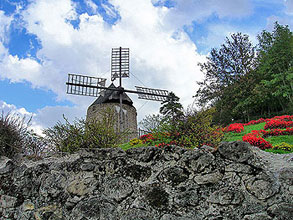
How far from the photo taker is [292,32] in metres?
22.0

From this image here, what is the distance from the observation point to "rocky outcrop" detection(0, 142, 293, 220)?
2.35 metres

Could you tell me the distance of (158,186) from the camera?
106 inches

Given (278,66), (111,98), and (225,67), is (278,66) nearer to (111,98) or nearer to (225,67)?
(225,67)

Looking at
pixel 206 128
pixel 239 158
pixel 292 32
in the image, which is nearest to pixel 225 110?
pixel 292 32

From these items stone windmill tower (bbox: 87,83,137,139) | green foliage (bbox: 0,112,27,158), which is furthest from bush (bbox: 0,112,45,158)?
stone windmill tower (bbox: 87,83,137,139)

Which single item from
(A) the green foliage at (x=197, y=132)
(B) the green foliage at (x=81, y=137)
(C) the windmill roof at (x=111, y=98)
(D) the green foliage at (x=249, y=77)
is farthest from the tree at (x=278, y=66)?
(B) the green foliage at (x=81, y=137)

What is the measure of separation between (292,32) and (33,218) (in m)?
27.6

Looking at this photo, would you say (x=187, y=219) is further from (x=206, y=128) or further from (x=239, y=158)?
(x=206, y=128)

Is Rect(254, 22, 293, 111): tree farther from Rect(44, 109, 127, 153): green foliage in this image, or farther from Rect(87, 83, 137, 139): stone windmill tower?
Rect(44, 109, 127, 153): green foliage

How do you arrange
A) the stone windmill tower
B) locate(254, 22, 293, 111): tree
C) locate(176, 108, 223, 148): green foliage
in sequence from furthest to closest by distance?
locate(254, 22, 293, 111): tree → the stone windmill tower → locate(176, 108, 223, 148): green foliage

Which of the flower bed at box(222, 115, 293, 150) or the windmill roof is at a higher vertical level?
the windmill roof

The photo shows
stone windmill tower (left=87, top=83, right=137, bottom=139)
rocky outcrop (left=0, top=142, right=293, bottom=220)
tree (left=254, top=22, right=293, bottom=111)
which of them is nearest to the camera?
rocky outcrop (left=0, top=142, right=293, bottom=220)

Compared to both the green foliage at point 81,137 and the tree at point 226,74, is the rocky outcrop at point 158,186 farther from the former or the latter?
the tree at point 226,74

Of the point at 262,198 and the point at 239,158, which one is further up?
the point at 239,158
